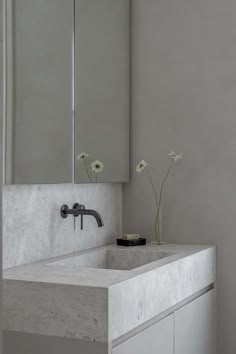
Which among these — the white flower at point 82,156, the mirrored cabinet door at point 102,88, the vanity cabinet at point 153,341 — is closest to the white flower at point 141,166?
the mirrored cabinet door at point 102,88

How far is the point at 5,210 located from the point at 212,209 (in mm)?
1184

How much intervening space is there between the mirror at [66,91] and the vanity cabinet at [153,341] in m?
0.71

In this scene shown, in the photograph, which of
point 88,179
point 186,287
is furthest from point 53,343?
point 88,179

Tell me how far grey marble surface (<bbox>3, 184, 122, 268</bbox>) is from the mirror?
0.08 metres

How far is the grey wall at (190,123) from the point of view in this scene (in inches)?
116

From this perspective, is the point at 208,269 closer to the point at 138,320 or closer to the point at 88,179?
the point at 88,179

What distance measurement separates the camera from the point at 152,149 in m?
3.09

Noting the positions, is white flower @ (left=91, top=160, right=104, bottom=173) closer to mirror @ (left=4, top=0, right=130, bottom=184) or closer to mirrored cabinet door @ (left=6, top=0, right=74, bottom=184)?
mirror @ (left=4, top=0, right=130, bottom=184)

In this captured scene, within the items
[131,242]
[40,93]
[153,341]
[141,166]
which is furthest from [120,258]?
[40,93]

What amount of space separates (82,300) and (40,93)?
0.88m

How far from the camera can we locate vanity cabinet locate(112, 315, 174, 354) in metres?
1.95

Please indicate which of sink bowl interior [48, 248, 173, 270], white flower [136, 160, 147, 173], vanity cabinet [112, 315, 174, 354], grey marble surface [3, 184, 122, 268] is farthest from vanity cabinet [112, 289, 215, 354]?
white flower [136, 160, 147, 173]

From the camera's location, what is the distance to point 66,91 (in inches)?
99.3

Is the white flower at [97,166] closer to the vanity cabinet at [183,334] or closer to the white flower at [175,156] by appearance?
the white flower at [175,156]
